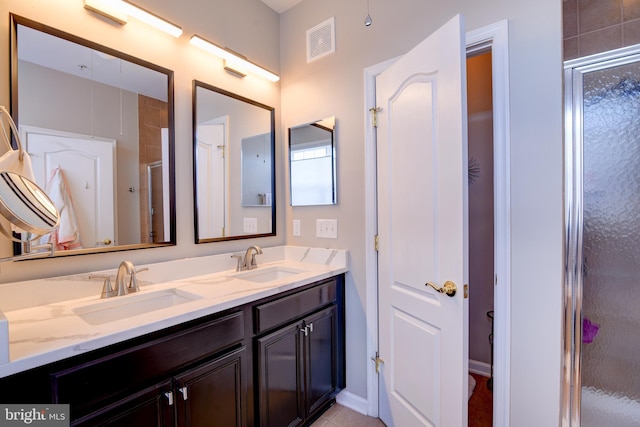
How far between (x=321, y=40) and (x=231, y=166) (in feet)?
3.46

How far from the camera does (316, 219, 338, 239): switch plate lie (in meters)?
2.01

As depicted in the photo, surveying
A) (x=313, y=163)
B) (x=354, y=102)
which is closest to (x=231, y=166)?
(x=313, y=163)

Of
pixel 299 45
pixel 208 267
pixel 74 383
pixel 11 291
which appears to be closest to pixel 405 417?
pixel 208 267

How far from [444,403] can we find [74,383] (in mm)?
1417

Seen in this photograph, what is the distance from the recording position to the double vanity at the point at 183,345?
887 mm

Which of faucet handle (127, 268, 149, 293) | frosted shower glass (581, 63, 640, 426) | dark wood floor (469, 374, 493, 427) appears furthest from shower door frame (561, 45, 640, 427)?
faucet handle (127, 268, 149, 293)

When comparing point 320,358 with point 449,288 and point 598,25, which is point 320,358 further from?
point 598,25

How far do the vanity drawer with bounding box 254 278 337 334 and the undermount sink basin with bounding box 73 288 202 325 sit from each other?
1.01 feet

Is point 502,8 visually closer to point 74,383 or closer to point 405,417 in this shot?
point 405,417

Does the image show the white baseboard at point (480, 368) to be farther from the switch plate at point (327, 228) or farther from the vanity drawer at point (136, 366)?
the vanity drawer at point (136, 366)

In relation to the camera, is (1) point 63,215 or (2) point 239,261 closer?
(1) point 63,215

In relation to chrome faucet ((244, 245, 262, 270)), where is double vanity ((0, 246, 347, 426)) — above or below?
below

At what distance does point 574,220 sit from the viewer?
4.76ft

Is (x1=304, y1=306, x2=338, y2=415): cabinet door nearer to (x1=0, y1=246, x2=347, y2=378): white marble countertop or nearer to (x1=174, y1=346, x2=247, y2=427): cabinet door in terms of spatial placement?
(x1=0, y1=246, x2=347, y2=378): white marble countertop
